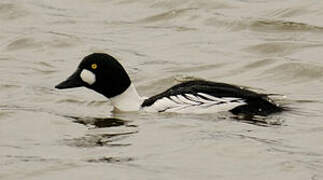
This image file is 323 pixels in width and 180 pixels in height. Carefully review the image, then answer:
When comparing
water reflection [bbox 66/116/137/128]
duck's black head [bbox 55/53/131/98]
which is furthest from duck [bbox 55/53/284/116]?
water reflection [bbox 66/116/137/128]

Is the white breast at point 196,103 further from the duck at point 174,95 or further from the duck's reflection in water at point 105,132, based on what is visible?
the duck's reflection in water at point 105,132

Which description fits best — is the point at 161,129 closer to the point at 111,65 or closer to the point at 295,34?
the point at 111,65

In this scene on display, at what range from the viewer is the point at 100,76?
11938 mm

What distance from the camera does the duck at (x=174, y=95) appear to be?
11.2m

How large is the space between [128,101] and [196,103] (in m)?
0.98

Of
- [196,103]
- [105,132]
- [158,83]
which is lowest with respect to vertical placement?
[158,83]

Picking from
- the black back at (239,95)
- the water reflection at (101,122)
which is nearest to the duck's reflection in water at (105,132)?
the water reflection at (101,122)

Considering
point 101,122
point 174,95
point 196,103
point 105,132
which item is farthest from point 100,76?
point 105,132

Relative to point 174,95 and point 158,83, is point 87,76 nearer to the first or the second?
point 174,95

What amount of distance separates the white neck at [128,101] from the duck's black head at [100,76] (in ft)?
0.17

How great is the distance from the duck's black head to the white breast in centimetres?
72

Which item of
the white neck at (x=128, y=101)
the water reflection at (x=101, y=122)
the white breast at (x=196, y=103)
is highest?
the white breast at (x=196, y=103)

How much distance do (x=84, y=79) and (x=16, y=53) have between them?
3.95m

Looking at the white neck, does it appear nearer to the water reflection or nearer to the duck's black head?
the duck's black head
